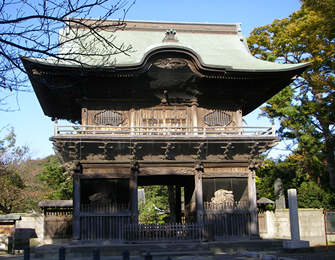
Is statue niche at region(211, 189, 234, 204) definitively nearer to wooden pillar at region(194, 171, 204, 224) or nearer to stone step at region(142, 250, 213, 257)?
wooden pillar at region(194, 171, 204, 224)

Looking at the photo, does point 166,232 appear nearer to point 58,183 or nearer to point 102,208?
point 102,208

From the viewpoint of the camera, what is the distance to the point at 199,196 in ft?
57.4

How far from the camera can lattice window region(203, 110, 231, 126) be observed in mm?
19125

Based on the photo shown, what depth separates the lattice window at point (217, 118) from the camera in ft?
62.7

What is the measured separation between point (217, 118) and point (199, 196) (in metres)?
4.40

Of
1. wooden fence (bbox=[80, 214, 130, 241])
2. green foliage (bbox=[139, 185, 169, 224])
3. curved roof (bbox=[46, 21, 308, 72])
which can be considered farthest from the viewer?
green foliage (bbox=[139, 185, 169, 224])

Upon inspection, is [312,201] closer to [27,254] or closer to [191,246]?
[191,246]

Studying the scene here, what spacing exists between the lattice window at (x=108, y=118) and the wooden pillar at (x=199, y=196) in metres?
4.82

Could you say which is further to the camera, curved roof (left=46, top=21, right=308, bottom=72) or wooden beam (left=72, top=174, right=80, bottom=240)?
curved roof (left=46, top=21, right=308, bottom=72)

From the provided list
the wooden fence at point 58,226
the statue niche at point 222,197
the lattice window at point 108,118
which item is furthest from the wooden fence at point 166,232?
the lattice window at point 108,118

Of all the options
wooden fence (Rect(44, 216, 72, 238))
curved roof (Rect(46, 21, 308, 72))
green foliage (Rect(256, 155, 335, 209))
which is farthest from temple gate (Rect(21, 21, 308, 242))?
green foliage (Rect(256, 155, 335, 209))

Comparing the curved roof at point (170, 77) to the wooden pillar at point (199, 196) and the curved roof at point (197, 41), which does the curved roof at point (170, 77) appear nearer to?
→ the curved roof at point (197, 41)

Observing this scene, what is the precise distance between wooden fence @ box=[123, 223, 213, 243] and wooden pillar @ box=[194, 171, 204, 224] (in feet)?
1.60

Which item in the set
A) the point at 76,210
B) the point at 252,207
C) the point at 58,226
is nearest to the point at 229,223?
the point at 252,207
